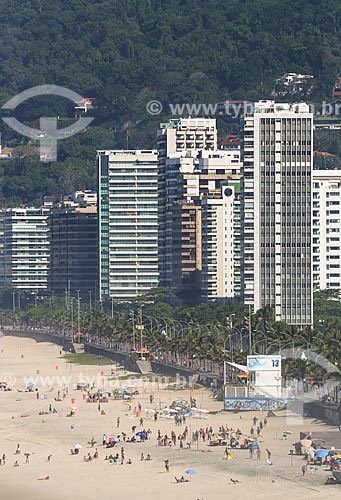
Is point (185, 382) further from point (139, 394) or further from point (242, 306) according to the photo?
point (242, 306)

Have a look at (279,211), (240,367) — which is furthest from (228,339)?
(240,367)

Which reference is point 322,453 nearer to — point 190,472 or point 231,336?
point 190,472

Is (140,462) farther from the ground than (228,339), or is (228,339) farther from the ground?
(228,339)

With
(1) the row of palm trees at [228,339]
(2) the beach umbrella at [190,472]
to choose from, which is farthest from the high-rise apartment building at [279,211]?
(2) the beach umbrella at [190,472]

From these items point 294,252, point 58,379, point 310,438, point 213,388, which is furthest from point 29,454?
point 294,252

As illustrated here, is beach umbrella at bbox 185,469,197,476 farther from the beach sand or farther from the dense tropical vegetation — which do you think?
the dense tropical vegetation

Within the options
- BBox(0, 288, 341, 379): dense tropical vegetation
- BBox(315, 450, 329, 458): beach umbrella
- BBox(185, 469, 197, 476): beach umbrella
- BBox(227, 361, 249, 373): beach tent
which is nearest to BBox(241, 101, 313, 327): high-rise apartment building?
BBox(0, 288, 341, 379): dense tropical vegetation
